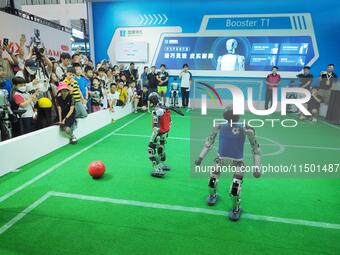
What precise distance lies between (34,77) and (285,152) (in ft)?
21.5

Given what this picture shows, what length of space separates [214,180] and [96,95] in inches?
227

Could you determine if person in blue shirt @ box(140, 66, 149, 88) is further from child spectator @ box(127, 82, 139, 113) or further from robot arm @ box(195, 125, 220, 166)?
robot arm @ box(195, 125, 220, 166)

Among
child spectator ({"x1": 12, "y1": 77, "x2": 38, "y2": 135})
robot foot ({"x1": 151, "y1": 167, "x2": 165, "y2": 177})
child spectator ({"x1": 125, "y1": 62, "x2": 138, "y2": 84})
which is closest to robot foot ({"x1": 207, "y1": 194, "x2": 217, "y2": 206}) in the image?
robot foot ({"x1": 151, "y1": 167, "x2": 165, "y2": 177})

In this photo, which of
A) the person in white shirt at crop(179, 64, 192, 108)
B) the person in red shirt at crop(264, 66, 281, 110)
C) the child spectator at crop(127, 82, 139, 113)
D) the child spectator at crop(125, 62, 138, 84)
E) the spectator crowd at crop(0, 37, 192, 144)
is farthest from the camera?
the person in white shirt at crop(179, 64, 192, 108)

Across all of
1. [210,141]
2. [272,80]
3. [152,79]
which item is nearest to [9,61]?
[152,79]

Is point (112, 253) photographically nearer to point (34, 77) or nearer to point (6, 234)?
point (6, 234)

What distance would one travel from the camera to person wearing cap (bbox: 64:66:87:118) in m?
6.76

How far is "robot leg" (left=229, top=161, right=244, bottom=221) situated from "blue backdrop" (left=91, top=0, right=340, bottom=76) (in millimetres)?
10808

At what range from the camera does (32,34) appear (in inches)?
388

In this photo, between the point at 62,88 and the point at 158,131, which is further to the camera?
the point at 62,88

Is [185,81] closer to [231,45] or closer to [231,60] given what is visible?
[231,60]

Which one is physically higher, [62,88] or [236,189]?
[62,88]

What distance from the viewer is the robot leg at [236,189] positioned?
366 centimetres

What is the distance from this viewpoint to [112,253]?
3033 mm
